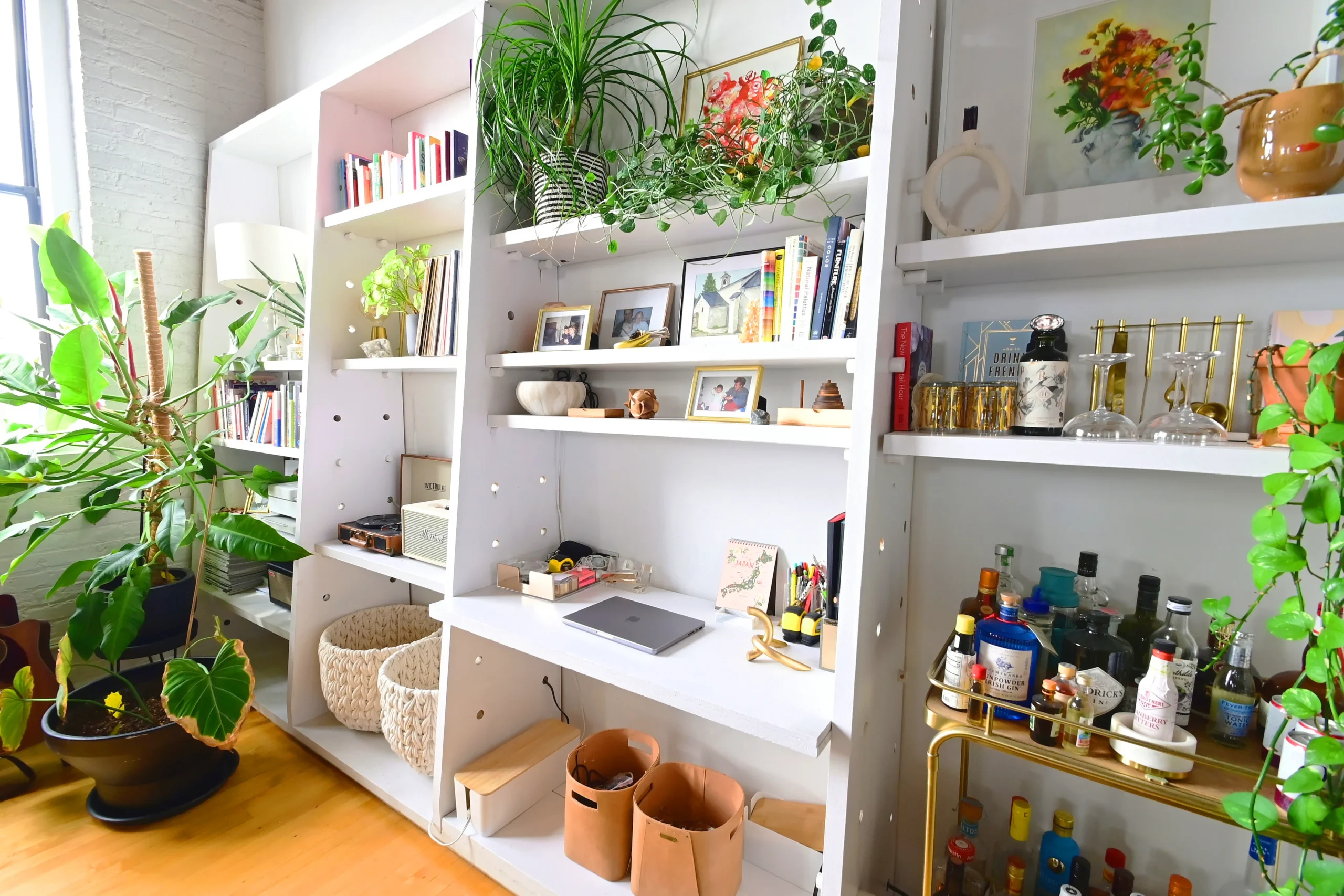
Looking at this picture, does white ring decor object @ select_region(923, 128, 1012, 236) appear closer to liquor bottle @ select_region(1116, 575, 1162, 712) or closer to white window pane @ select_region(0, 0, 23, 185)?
liquor bottle @ select_region(1116, 575, 1162, 712)

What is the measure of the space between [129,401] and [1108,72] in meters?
2.57

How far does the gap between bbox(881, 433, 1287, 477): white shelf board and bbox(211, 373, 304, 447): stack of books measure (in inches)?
76.3

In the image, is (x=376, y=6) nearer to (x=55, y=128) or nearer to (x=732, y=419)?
(x=55, y=128)

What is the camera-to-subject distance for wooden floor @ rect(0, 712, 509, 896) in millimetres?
1534

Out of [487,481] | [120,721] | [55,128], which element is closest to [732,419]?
[487,481]

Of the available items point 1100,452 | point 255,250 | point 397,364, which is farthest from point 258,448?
point 1100,452

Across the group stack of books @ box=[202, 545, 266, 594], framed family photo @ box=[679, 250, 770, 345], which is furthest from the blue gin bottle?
stack of books @ box=[202, 545, 266, 594]

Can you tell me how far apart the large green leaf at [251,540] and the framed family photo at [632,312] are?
3.67ft

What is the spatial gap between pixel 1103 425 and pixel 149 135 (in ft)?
11.3

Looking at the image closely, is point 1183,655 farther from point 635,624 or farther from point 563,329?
point 563,329

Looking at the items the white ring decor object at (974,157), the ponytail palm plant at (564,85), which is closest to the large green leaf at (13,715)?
the ponytail palm plant at (564,85)

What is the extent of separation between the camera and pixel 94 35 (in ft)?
7.79

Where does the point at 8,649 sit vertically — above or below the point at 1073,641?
below

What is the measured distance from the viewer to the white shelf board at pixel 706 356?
1.10m
